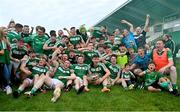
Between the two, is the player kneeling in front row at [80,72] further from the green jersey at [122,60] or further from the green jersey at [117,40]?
the green jersey at [117,40]

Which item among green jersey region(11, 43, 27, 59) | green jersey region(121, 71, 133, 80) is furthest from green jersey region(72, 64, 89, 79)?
green jersey region(11, 43, 27, 59)

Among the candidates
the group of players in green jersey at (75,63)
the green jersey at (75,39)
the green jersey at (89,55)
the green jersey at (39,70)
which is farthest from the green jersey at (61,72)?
the green jersey at (75,39)

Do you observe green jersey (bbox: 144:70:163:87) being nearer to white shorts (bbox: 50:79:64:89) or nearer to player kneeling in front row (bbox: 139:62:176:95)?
player kneeling in front row (bbox: 139:62:176:95)

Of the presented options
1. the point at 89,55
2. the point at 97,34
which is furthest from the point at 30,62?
Result: the point at 97,34

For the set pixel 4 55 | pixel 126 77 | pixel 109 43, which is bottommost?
pixel 126 77

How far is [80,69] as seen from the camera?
10.1 meters

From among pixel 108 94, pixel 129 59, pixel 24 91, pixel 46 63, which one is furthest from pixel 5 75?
pixel 129 59

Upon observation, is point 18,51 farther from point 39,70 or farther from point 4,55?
point 39,70

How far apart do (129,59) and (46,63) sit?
3.17 meters

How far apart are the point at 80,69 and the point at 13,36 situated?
2.85 metres

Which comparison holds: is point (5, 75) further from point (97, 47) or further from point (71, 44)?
point (97, 47)

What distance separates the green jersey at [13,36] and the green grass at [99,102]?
7.59ft

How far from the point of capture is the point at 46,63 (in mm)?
9969

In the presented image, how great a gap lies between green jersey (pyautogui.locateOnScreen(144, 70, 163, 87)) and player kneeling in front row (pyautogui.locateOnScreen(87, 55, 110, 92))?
1289 millimetres
